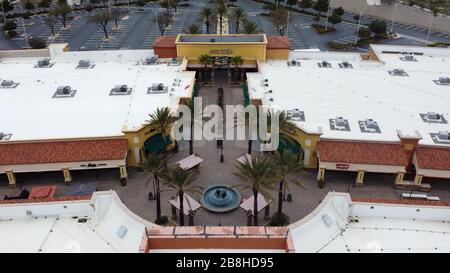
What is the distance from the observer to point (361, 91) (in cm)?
6444

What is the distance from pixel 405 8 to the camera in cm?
11850

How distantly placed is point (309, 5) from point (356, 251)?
307ft

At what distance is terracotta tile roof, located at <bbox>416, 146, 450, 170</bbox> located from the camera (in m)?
51.0

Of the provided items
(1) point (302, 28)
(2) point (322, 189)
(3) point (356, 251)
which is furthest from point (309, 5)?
(3) point (356, 251)

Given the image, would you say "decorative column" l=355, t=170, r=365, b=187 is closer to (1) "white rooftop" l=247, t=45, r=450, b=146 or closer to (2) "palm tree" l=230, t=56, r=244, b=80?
(1) "white rooftop" l=247, t=45, r=450, b=146

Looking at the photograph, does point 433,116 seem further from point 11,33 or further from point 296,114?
point 11,33

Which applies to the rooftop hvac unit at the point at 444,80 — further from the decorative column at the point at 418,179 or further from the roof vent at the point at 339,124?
the decorative column at the point at 418,179

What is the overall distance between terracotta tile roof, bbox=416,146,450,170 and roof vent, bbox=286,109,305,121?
14.4 m

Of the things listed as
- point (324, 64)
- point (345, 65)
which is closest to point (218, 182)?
point (324, 64)

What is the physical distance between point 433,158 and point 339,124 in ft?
37.9

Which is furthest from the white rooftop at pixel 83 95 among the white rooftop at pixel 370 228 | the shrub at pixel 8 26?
the shrub at pixel 8 26

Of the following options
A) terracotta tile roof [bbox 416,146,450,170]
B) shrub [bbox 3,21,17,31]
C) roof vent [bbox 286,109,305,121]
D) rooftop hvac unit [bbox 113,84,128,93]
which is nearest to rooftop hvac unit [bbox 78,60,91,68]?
rooftop hvac unit [bbox 113,84,128,93]

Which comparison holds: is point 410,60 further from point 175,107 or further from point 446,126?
point 175,107

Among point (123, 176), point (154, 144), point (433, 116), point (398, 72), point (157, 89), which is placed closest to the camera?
point (123, 176)
